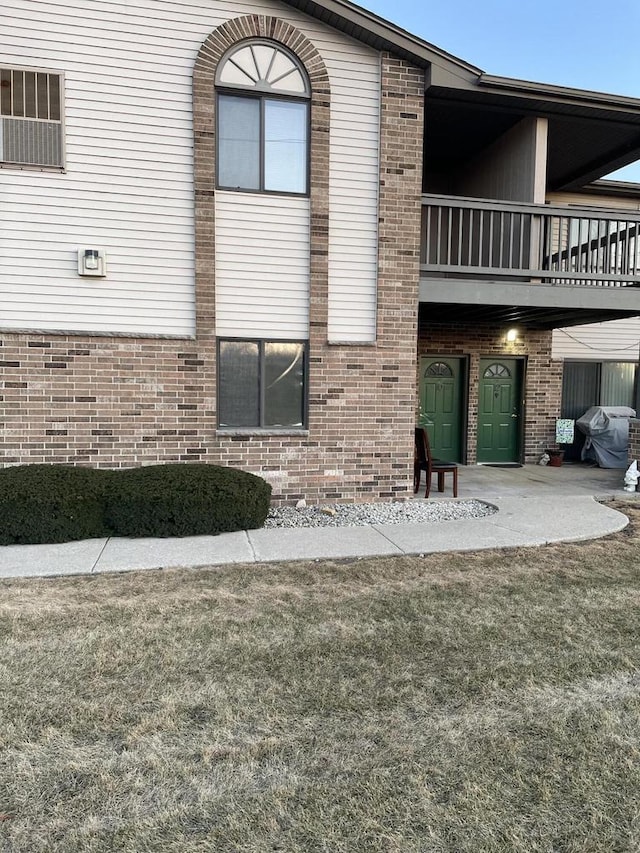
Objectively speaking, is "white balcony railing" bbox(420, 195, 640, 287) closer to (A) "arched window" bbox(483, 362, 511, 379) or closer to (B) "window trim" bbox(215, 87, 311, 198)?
(B) "window trim" bbox(215, 87, 311, 198)

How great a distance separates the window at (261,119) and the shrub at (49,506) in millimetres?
4037

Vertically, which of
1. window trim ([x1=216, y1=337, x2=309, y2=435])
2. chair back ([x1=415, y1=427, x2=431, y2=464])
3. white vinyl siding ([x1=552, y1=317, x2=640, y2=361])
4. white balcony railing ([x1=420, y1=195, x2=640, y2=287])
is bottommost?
chair back ([x1=415, y1=427, x2=431, y2=464])

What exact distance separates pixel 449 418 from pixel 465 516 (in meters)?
4.29

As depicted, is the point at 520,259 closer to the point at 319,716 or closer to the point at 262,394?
the point at 262,394

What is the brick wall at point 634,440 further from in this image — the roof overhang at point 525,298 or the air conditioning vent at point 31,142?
the air conditioning vent at point 31,142

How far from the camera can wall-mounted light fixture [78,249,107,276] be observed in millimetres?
6855

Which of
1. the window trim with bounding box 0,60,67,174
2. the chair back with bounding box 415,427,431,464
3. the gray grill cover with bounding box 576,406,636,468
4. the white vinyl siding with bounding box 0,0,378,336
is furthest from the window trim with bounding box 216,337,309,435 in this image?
the gray grill cover with bounding box 576,406,636,468

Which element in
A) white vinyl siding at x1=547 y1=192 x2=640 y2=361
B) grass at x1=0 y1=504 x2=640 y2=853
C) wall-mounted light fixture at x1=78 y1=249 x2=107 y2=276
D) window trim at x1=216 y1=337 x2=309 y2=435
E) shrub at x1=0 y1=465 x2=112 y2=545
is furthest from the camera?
white vinyl siding at x1=547 y1=192 x2=640 y2=361

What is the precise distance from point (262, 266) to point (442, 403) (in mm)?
5117

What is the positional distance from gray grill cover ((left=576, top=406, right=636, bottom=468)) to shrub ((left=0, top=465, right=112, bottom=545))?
30.7 ft

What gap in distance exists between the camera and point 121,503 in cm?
608

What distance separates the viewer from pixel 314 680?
3262 mm

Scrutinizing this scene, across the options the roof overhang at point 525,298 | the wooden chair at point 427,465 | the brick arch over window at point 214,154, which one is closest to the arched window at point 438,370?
the roof overhang at point 525,298

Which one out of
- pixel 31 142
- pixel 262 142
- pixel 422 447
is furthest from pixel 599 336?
pixel 31 142
